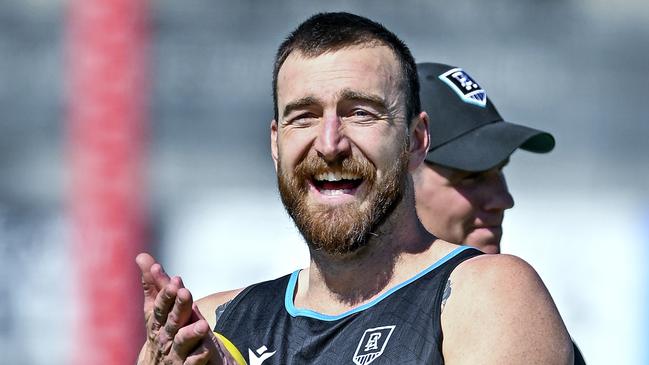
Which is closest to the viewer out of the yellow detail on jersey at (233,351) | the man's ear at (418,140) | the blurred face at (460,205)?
the yellow detail on jersey at (233,351)

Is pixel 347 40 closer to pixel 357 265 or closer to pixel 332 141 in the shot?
pixel 332 141

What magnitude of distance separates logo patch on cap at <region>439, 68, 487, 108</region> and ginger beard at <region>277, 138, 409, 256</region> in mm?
1047

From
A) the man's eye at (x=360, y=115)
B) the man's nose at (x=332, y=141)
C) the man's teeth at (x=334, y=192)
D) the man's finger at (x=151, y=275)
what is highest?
the man's eye at (x=360, y=115)

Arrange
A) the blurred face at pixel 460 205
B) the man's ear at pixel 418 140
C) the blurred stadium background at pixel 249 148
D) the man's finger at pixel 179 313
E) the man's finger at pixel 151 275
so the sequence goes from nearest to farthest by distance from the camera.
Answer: the man's finger at pixel 179 313, the man's finger at pixel 151 275, the man's ear at pixel 418 140, the blurred face at pixel 460 205, the blurred stadium background at pixel 249 148

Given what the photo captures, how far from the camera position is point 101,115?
5.45 meters

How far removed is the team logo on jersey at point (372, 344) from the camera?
2.69m

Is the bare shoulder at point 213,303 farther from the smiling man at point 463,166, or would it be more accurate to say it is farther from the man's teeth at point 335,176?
the smiling man at point 463,166

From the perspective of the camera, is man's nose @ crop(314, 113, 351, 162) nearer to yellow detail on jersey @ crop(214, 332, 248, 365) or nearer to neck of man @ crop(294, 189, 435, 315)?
neck of man @ crop(294, 189, 435, 315)

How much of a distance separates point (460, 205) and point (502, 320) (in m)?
1.23

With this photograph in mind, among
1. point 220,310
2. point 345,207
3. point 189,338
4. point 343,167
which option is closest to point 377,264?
point 345,207

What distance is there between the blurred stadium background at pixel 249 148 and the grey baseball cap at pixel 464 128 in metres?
2.21

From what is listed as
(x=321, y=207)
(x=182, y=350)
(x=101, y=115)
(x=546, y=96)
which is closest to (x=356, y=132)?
(x=321, y=207)

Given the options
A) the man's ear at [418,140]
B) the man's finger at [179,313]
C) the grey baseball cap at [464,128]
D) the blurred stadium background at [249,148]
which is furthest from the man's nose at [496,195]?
the blurred stadium background at [249,148]

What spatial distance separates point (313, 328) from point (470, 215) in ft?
3.44
